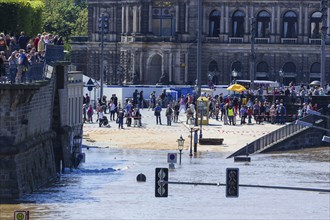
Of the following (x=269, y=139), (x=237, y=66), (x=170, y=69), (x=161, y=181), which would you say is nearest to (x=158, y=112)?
(x=269, y=139)

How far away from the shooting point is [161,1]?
183 meters

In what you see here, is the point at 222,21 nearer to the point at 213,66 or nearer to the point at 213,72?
the point at 213,66

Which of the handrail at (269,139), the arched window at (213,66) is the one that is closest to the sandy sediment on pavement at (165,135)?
the handrail at (269,139)

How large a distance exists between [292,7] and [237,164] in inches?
3164

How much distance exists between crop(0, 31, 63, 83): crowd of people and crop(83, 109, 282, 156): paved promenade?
75.3 feet

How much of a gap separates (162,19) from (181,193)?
335ft

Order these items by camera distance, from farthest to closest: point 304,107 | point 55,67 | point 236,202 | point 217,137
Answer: point 304,107
point 217,137
point 55,67
point 236,202

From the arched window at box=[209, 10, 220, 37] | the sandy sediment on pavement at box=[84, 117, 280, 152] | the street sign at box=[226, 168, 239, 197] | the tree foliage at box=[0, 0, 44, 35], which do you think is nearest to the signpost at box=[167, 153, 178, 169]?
the tree foliage at box=[0, 0, 44, 35]

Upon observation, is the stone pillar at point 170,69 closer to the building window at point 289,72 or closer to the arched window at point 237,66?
the arched window at point 237,66

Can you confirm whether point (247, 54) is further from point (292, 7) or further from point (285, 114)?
point (285, 114)

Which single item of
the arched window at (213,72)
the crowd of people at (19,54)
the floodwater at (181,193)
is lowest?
the floodwater at (181,193)

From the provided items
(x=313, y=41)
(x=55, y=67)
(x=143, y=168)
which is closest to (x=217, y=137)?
(x=143, y=168)

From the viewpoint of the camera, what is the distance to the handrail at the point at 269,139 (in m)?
109

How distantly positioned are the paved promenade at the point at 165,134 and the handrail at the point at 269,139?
1014mm
